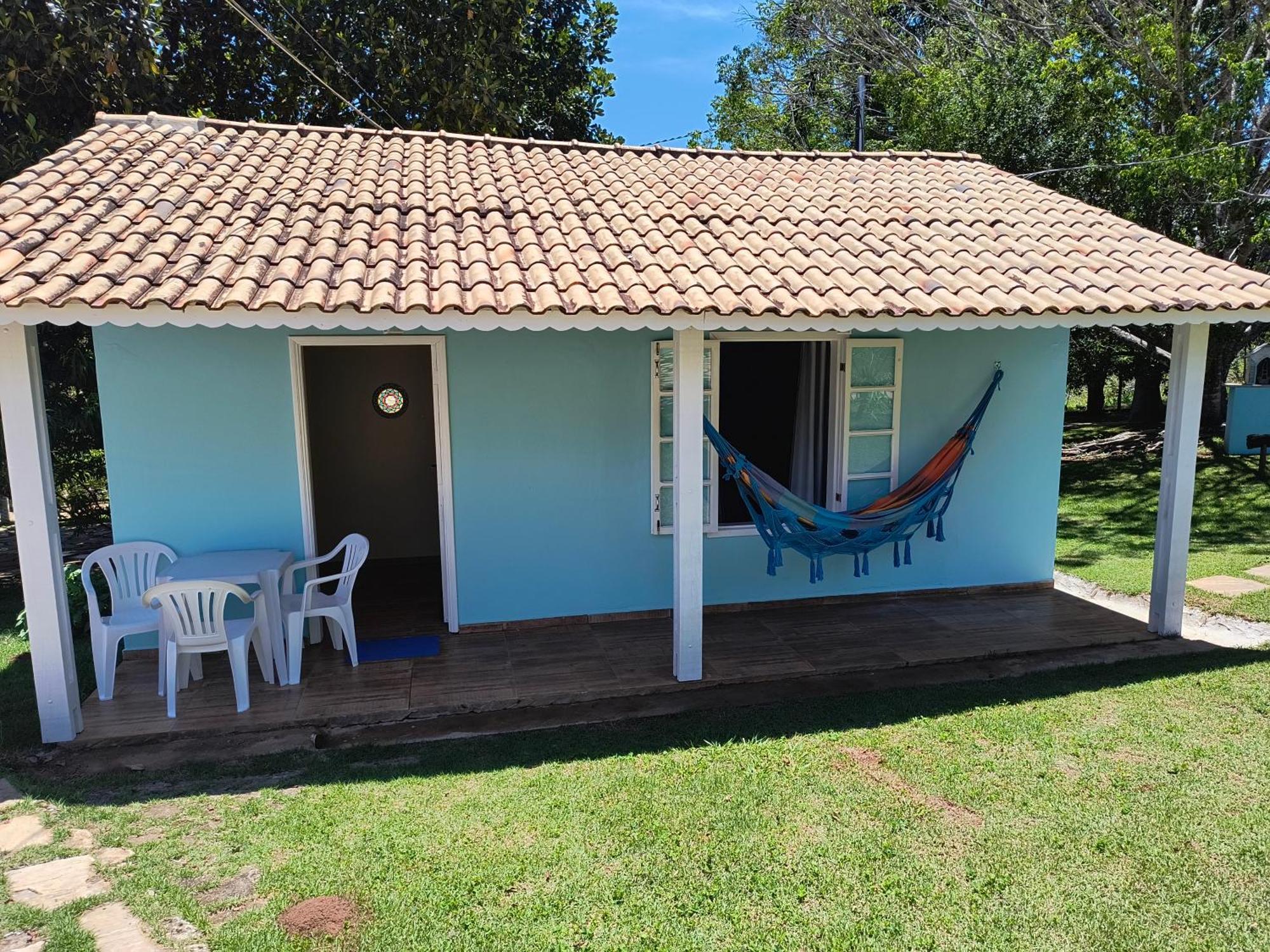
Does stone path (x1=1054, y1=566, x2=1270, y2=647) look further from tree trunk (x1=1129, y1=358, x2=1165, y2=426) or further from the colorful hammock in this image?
tree trunk (x1=1129, y1=358, x2=1165, y2=426)

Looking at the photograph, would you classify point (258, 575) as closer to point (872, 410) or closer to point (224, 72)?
point (872, 410)

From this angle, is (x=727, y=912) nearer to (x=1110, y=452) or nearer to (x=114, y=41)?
(x=114, y=41)

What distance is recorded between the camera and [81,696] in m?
4.89

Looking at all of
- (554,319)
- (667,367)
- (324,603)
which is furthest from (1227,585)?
(324,603)

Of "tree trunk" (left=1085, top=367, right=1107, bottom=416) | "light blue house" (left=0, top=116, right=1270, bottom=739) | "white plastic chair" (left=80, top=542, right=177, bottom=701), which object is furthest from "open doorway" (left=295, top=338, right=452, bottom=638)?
"tree trunk" (left=1085, top=367, right=1107, bottom=416)

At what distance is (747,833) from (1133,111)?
12252mm

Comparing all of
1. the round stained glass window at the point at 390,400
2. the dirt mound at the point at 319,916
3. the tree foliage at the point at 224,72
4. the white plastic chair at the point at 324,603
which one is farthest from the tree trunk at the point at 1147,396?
the dirt mound at the point at 319,916

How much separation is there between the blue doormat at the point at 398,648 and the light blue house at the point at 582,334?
0.25 meters

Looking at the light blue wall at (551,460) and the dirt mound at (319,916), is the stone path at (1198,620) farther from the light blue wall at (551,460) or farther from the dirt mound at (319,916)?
the dirt mound at (319,916)

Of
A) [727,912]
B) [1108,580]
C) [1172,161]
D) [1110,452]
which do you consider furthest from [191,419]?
[1110,452]

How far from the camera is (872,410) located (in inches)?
253

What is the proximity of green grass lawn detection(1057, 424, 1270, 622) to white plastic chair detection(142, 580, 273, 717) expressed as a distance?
6.53 m

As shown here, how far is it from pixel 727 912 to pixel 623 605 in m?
3.40

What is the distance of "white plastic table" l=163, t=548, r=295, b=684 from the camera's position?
489 centimetres
